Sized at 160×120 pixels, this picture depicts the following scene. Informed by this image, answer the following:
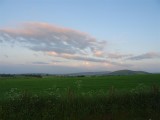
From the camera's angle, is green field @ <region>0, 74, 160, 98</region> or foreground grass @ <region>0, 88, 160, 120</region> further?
green field @ <region>0, 74, 160, 98</region>

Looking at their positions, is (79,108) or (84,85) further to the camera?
(84,85)

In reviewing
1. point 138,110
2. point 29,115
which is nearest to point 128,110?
point 138,110

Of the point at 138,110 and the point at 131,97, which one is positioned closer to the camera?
the point at 138,110

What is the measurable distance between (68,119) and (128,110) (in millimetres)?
4073

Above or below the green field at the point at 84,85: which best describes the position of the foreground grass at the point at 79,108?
below

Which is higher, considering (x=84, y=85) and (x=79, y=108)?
(x=84, y=85)

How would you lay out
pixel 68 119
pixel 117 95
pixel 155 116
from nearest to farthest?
pixel 68 119 → pixel 155 116 → pixel 117 95

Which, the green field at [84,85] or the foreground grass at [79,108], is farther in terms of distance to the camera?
the green field at [84,85]

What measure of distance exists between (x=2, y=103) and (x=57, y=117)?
3498 mm

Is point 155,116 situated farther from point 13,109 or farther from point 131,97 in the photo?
point 13,109

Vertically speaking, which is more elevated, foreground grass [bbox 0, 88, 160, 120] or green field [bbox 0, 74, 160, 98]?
green field [bbox 0, 74, 160, 98]

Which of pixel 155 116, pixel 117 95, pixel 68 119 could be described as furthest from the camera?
pixel 117 95

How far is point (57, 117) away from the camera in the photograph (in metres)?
16.3

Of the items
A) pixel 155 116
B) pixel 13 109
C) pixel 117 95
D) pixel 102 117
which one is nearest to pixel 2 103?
pixel 13 109
